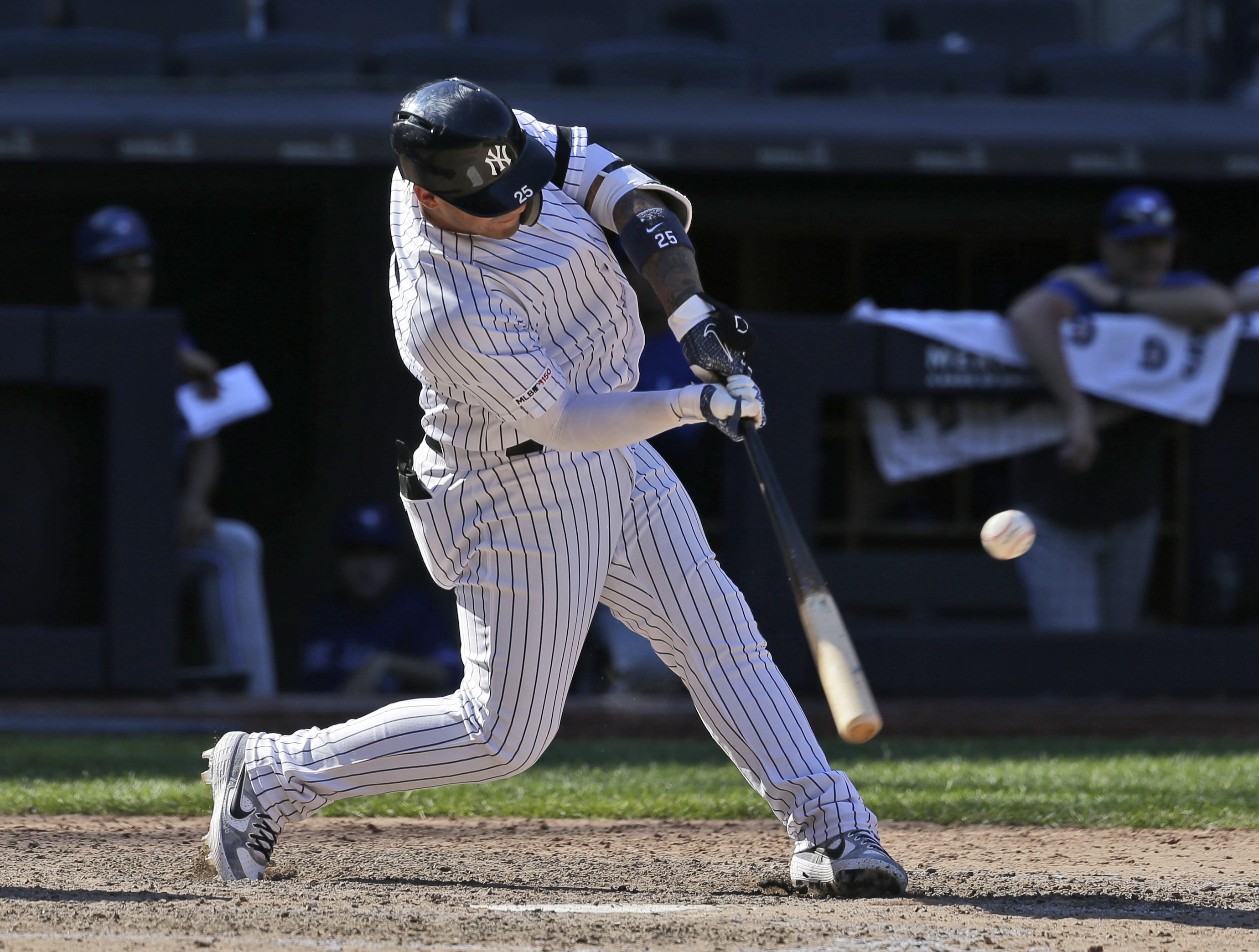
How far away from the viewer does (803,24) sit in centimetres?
831

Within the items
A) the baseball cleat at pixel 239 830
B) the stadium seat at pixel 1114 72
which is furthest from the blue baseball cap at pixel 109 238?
the stadium seat at pixel 1114 72

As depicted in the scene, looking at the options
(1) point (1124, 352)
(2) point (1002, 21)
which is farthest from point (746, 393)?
(2) point (1002, 21)

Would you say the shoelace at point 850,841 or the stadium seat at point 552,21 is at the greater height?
the stadium seat at point 552,21

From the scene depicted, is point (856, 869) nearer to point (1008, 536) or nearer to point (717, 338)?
point (1008, 536)

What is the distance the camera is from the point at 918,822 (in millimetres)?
3715

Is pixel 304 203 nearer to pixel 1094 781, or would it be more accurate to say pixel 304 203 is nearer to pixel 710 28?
pixel 710 28

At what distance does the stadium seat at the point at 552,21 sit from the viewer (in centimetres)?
817

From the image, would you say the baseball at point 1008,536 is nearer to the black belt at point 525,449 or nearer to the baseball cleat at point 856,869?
the baseball cleat at point 856,869

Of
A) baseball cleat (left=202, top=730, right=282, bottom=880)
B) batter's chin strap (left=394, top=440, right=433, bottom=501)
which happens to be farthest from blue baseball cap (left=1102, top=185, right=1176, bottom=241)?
baseball cleat (left=202, top=730, right=282, bottom=880)

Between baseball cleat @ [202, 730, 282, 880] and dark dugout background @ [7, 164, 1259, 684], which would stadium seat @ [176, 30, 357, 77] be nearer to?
dark dugout background @ [7, 164, 1259, 684]

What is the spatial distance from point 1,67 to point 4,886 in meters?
5.34

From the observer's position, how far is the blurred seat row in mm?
7316

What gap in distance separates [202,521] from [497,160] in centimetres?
318

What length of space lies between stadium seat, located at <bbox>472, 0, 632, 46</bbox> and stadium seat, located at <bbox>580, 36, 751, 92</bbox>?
1.68 feet
